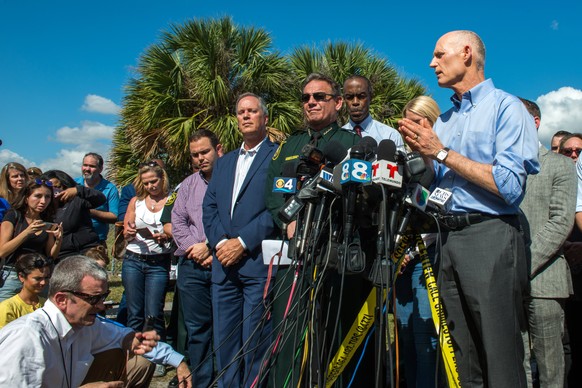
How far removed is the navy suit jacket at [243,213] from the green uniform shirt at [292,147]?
220 mm

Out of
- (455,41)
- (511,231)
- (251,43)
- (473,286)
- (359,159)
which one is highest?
(251,43)

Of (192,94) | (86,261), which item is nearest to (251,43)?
(192,94)

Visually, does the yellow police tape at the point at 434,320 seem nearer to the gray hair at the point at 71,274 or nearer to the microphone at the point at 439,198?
the microphone at the point at 439,198

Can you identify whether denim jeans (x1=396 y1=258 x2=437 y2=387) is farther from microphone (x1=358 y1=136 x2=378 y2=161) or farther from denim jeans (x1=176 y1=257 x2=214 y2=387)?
denim jeans (x1=176 y1=257 x2=214 y2=387)

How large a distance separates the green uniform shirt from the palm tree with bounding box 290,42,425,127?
10.1 meters

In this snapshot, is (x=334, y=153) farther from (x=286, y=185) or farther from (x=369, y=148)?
(x=286, y=185)

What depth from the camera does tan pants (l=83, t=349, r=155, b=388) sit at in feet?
12.0

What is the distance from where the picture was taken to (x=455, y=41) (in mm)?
2990

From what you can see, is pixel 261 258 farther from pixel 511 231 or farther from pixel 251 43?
pixel 251 43

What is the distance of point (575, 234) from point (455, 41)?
2.77 meters

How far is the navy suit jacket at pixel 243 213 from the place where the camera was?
168 inches

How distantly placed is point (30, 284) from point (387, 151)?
3.28 metres

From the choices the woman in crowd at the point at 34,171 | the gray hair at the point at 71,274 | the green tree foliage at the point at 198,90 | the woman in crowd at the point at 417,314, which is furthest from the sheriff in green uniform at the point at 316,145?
the green tree foliage at the point at 198,90

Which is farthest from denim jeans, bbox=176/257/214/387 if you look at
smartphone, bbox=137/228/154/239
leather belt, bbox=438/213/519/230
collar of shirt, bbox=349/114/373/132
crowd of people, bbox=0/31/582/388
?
leather belt, bbox=438/213/519/230
